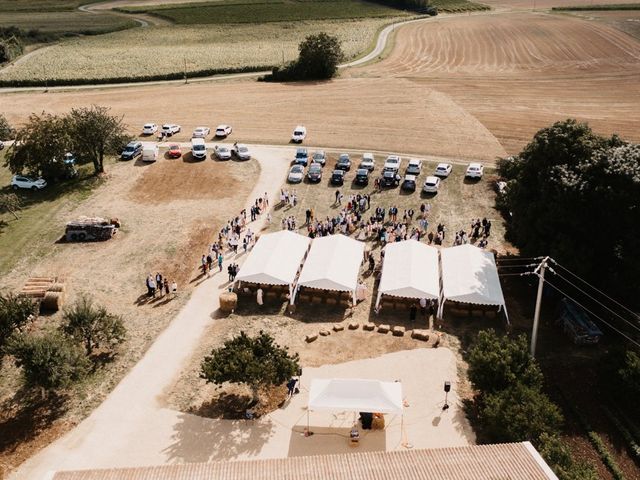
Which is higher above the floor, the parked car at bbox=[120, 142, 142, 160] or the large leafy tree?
the large leafy tree

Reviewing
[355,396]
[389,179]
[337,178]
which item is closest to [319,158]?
[337,178]

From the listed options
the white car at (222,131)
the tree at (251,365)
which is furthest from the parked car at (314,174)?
the tree at (251,365)

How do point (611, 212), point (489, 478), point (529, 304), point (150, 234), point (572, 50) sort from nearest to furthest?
1. point (489, 478)
2. point (611, 212)
3. point (529, 304)
4. point (150, 234)
5. point (572, 50)

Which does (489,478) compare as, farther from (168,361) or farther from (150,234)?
(150,234)

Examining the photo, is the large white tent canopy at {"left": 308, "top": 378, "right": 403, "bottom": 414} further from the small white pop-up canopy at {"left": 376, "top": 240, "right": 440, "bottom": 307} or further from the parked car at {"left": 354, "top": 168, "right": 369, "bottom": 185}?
the parked car at {"left": 354, "top": 168, "right": 369, "bottom": 185}

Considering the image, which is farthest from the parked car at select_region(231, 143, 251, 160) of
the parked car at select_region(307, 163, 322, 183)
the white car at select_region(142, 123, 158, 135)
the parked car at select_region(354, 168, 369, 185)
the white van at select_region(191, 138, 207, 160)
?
the parked car at select_region(354, 168, 369, 185)

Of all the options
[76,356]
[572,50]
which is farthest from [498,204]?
[572,50]
